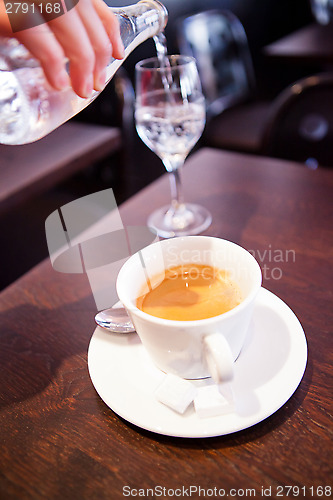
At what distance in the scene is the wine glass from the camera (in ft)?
2.38

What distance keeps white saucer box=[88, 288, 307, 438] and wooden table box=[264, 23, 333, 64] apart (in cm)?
158

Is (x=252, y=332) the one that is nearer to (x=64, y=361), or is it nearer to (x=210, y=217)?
(x=64, y=361)

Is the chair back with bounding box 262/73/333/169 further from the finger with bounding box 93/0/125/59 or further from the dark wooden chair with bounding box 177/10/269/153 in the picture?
the finger with bounding box 93/0/125/59

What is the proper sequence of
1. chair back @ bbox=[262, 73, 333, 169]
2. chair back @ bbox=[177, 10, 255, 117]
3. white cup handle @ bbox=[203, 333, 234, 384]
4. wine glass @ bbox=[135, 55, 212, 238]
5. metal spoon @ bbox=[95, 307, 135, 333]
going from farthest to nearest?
chair back @ bbox=[177, 10, 255, 117]
chair back @ bbox=[262, 73, 333, 169]
wine glass @ bbox=[135, 55, 212, 238]
metal spoon @ bbox=[95, 307, 135, 333]
white cup handle @ bbox=[203, 333, 234, 384]

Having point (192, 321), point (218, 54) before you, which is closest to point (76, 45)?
point (192, 321)

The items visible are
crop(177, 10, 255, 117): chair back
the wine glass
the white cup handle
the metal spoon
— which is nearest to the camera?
the white cup handle

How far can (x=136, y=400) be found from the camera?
0.42 meters

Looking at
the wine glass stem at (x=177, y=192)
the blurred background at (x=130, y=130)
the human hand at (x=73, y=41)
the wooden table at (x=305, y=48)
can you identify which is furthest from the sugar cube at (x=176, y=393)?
the wooden table at (x=305, y=48)

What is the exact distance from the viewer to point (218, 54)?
1.85 metres

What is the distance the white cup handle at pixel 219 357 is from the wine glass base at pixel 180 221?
0.34 meters

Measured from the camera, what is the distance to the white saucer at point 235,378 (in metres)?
0.39

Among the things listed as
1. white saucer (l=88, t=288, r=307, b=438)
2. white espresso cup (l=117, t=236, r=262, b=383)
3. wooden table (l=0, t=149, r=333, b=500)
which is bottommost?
wooden table (l=0, t=149, r=333, b=500)

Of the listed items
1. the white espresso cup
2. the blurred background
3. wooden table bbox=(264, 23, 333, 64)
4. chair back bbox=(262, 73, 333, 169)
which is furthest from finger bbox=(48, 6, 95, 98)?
wooden table bbox=(264, 23, 333, 64)

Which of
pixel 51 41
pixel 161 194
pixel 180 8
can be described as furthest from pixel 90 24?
pixel 180 8
